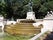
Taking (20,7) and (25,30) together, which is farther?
(20,7)

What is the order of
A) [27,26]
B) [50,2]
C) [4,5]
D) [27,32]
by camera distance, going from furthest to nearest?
[4,5] → [50,2] → [27,26] → [27,32]

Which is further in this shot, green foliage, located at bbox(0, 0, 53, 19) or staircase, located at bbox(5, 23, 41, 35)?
green foliage, located at bbox(0, 0, 53, 19)

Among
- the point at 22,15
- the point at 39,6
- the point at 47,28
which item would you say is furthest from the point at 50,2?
the point at 47,28

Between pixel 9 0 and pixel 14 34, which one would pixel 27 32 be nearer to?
pixel 14 34

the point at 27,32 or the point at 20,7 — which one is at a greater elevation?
the point at 20,7

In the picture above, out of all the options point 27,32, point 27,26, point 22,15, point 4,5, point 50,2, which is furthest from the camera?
point 4,5

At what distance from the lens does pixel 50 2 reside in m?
29.3

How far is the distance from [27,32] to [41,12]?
11846 mm

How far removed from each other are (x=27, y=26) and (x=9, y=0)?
1670 centimetres

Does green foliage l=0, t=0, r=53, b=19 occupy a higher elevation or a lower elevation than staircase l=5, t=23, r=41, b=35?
higher

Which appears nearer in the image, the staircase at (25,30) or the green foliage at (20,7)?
the staircase at (25,30)

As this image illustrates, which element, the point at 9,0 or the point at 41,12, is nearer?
the point at 41,12

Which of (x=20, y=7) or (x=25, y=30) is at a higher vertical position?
(x=20, y=7)

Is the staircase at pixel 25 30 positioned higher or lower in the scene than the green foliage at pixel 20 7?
lower
